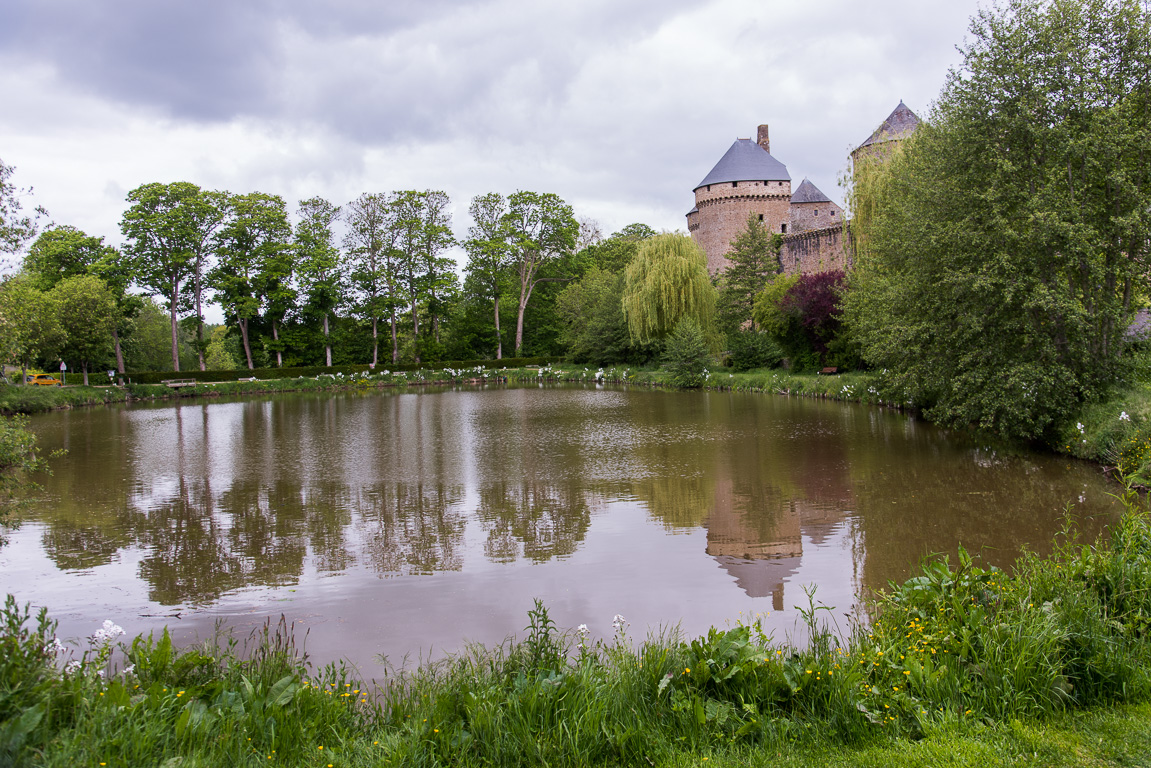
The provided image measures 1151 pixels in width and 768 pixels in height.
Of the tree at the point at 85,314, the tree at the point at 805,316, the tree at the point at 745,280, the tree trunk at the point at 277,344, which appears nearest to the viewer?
the tree at the point at 805,316

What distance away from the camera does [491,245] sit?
40.6 metres

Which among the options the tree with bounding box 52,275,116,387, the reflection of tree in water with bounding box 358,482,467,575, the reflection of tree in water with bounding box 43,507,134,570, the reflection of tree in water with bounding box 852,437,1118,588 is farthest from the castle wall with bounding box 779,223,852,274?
the reflection of tree in water with bounding box 43,507,134,570

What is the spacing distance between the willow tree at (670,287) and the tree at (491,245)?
12748mm

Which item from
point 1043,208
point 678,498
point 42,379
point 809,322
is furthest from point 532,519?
point 42,379

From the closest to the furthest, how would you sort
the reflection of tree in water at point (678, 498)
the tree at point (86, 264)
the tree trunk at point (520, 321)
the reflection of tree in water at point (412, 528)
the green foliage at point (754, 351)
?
the reflection of tree in water at point (412, 528) < the reflection of tree in water at point (678, 498) < the green foliage at point (754, 351) < the tree at point (86, 264) < the tree trunk at point (520, 321)

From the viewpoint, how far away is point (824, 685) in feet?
10.3

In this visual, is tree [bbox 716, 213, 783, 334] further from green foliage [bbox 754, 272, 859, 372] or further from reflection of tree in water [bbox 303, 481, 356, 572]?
reflection of tree in water [bbox 303, 481, 356, 572]

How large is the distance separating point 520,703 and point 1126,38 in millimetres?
12205

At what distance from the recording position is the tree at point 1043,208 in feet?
32.9

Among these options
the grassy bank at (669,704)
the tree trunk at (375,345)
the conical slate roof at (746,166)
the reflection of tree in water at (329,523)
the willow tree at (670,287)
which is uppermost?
the conical slate roof at (746,166)

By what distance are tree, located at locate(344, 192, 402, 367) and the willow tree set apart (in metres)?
14.5

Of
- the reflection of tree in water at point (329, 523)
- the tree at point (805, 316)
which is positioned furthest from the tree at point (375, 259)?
the reflection of tree in water at point (329, 523)

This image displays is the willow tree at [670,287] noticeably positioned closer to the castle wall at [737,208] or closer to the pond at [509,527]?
the castle wall at [737,208]

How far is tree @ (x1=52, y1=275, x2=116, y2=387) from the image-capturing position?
2858 cm
